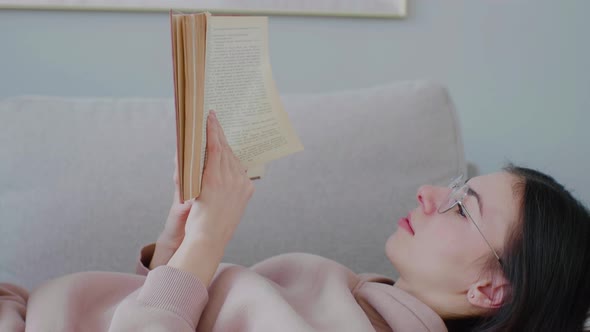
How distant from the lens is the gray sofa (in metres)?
1.36

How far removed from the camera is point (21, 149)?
1.39 metres

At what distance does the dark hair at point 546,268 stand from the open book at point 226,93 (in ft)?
1.35

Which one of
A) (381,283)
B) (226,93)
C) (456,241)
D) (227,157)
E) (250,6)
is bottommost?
(381,283)

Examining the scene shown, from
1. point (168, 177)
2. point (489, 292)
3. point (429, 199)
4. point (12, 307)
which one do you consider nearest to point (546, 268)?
point (489, 292)

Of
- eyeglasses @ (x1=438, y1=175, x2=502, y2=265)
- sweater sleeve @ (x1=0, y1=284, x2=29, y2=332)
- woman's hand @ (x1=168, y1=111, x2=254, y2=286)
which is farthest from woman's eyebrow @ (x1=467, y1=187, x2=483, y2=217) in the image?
sweater sleeve @ (x1=0, y1=284, x2=29, y2=332)

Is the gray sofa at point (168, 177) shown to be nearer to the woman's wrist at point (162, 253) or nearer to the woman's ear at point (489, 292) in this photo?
the woman's wrist at point (162, 253)

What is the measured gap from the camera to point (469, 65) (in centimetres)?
198

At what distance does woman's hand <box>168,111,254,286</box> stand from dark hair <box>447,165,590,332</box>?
464mm

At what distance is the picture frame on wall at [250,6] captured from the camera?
1.74m

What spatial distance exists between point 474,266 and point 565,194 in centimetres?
21

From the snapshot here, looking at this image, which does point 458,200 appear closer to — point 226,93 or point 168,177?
point 226,93

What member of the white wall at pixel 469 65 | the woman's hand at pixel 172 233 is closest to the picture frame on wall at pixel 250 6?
the white wall at pixel 469 65

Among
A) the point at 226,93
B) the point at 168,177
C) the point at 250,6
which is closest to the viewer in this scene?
the point at 226,93

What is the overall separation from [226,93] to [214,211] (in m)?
0.19
